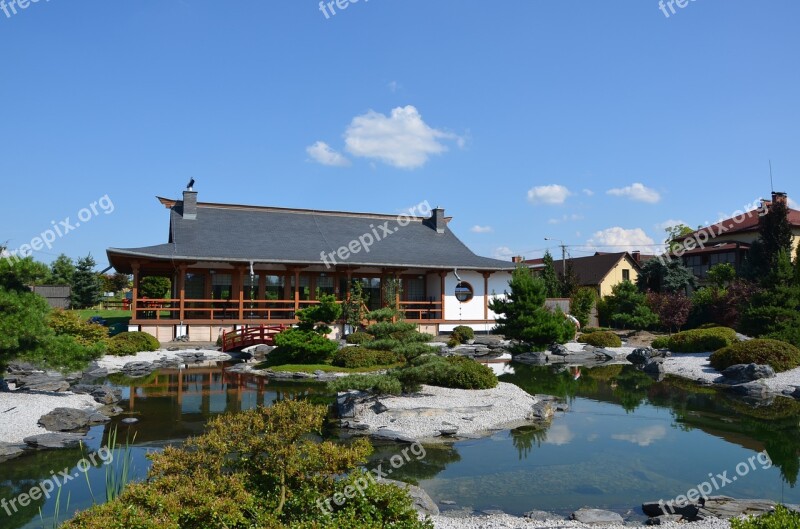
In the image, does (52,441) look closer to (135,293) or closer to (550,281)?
(135,293)

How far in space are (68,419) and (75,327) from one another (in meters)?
9.41

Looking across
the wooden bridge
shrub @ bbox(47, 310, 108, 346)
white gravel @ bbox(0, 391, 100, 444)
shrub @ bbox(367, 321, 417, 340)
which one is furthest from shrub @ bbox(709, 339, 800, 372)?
shrub @ bbox(47, 310, 108, 346)

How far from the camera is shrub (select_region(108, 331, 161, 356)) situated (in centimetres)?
2084

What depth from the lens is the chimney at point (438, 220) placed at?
110ft

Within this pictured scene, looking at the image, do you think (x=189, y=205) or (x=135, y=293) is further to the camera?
(x=189, y=205)

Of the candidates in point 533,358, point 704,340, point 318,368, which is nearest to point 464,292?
point 533,358

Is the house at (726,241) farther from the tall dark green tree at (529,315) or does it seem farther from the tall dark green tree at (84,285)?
the tall dark green tree at (84,285)

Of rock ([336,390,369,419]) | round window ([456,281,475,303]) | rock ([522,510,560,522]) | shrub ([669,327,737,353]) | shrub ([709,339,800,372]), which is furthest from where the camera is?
round window ([456,281,475,303])

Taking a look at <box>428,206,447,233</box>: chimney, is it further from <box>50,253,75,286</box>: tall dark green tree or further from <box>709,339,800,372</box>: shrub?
<box>50,253,75,286</box>: tall dark green tree

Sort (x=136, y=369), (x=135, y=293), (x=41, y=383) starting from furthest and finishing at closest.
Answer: (x=135, y=293), (x=136, y=369), (x=41, y=383)

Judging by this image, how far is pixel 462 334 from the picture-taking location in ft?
86.9

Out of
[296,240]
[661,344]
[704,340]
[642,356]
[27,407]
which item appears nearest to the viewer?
[27,407]

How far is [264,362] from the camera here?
19.6 m

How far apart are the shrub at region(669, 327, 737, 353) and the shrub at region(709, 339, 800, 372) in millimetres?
3385
